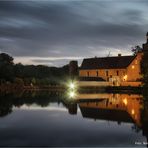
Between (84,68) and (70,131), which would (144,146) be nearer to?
(70,131)

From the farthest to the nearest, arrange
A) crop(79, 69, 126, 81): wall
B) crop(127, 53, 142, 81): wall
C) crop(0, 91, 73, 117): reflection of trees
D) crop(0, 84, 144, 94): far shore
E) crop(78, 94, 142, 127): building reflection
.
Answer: crop(79, 69, 126, 81): wall, crop(127, 53, 142, 81): wall, crop(0, 84, 144, 94): far shore, crop(0, 91, 73, 117): reflection of trees, crop(78, 94, 142, 127): building reflection

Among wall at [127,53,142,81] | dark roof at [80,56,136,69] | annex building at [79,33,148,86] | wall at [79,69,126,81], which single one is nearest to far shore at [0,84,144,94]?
annex building at [79,33,148,86]

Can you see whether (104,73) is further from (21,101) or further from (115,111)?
(115,111)

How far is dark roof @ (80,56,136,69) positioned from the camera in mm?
80175

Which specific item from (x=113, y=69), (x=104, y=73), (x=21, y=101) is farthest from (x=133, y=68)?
(x=21, y=101)

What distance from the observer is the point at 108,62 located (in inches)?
3364

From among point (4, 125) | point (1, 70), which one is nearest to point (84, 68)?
point (1, 70)

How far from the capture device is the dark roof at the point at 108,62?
8018 centimetres

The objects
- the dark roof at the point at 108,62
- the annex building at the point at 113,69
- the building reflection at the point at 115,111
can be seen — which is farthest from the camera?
the dark roof at the point at 108,62

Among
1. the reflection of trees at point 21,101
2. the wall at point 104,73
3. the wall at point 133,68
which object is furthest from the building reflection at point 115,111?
the wall at point 104,73

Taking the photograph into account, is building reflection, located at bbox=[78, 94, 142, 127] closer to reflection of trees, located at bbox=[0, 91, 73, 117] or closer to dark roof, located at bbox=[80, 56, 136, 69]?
reflection of trees, located at bbox=[0, 91, 73, 117]

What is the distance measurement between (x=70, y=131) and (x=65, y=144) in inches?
123

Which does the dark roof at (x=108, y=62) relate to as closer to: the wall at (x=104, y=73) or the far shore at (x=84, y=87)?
the wall at (x=104, y=73)

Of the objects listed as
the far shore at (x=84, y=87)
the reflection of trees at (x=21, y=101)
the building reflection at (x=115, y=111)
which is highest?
the far shore at (x=84, y=87)
